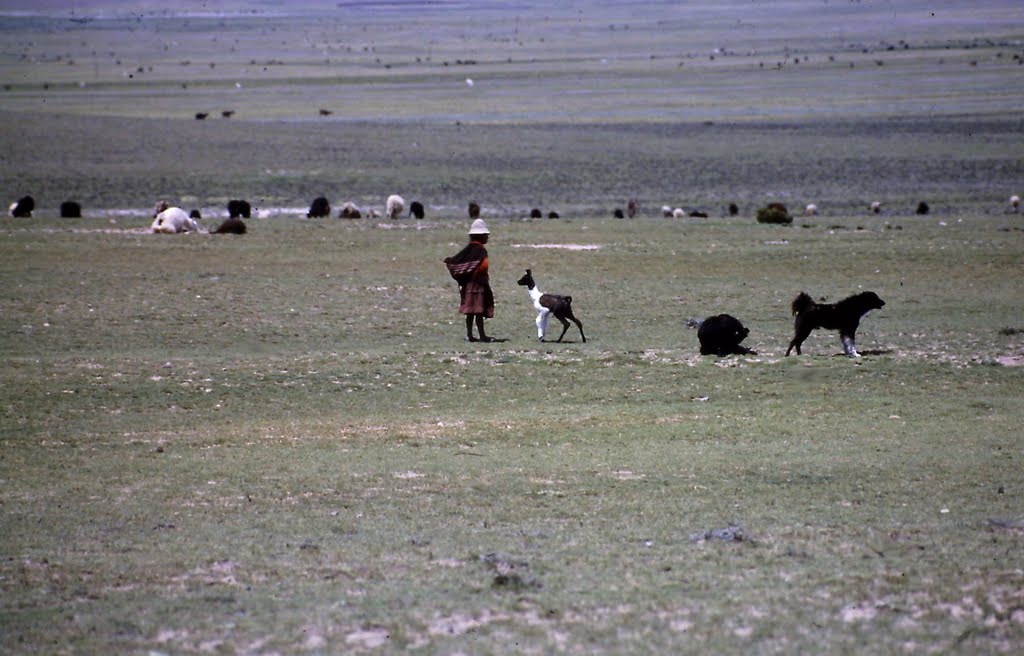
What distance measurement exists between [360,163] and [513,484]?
36924 millimetres

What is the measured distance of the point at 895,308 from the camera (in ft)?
59.6

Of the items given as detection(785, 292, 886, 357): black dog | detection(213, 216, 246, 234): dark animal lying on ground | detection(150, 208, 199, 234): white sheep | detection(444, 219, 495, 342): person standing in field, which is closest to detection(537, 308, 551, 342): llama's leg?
detection(444, 219, 495, 342): person standing in field

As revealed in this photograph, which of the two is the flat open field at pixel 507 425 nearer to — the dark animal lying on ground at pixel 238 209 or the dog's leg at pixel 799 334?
the dog's leg at pixel 799 334

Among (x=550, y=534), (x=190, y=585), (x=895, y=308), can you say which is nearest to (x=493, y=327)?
(x=895, y=308)

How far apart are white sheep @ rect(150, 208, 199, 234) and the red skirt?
12681 mm

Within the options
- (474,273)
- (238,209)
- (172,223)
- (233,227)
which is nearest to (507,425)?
(474,273)

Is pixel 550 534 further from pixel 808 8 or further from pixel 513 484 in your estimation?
pixel 808 8

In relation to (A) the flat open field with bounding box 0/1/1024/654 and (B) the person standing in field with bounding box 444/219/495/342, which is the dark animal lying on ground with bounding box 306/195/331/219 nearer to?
(A) the flat open field with bounding box 0/1/1024/654

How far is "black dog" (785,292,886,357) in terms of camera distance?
1395 cm

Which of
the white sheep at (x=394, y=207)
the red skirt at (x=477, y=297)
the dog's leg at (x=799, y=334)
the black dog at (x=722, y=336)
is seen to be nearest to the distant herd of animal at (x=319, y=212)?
the white sheep at (x=394, y=207)

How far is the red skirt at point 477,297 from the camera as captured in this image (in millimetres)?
15141

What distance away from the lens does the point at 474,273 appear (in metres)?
15.1

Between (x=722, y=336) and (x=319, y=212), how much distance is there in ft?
61.2

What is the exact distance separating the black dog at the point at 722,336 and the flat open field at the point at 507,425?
226 millimetres
